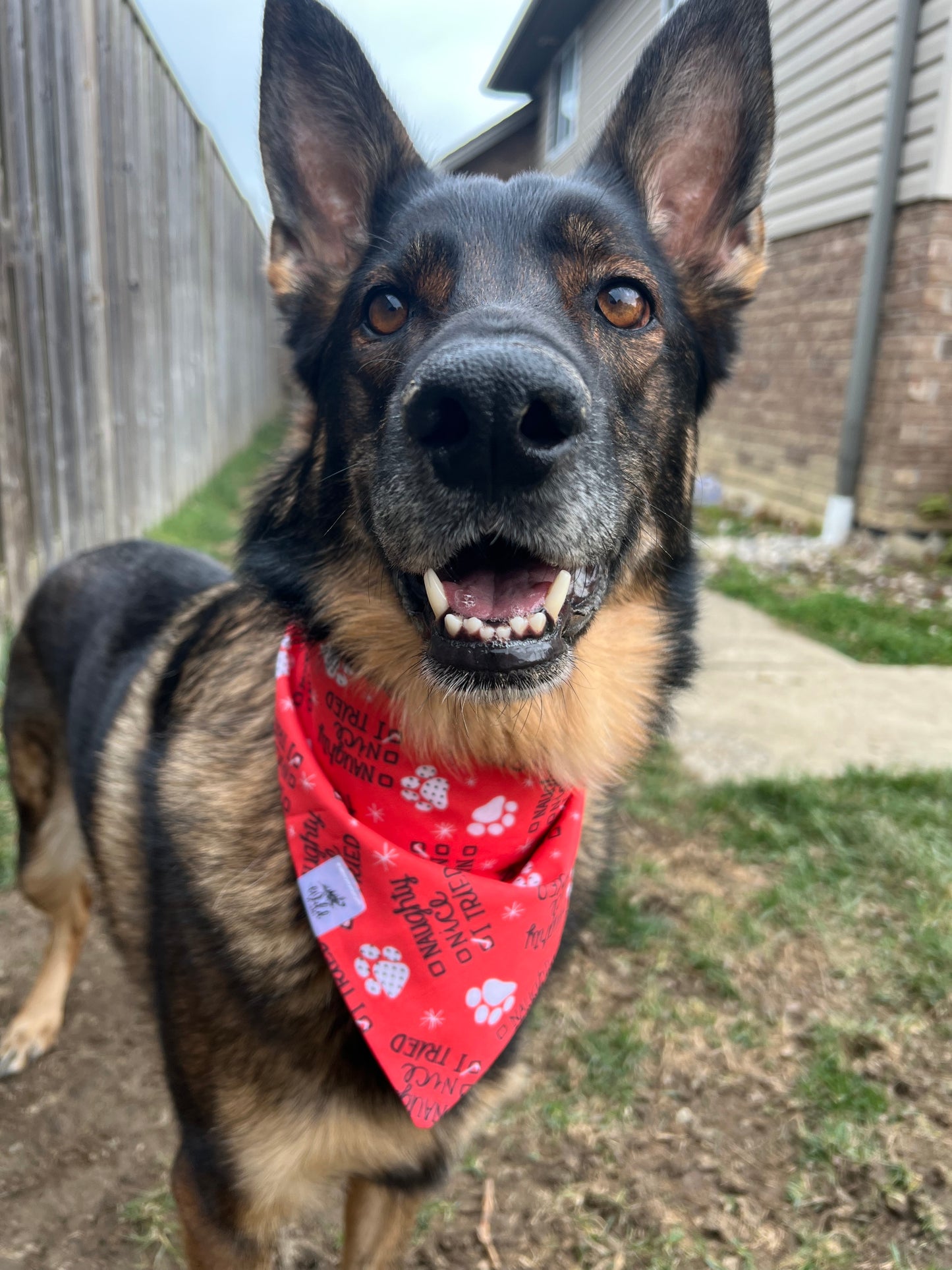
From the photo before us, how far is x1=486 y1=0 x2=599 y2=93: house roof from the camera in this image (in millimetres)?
15438

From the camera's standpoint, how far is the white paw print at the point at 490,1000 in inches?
73.5

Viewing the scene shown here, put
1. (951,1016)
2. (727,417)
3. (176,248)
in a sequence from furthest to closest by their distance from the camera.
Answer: (727,417) < (176,248) < (951,1016)

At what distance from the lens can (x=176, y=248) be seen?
320 inches

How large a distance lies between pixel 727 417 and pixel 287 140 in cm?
999

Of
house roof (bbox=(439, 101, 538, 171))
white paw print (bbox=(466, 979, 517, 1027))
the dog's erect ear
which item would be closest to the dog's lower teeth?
white paw print (bbox=(466, 979, 517, 1027))

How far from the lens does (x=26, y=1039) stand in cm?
271

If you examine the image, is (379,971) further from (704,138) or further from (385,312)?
(704,138)

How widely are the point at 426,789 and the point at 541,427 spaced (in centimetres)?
79

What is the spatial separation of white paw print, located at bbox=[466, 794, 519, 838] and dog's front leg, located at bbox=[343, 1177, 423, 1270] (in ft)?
2.79

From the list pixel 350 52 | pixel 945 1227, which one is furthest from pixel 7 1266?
pixel 350 52

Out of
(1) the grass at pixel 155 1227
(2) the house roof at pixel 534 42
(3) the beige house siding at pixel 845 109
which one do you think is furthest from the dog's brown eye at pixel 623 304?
(2) the house roof at pixel 534 42

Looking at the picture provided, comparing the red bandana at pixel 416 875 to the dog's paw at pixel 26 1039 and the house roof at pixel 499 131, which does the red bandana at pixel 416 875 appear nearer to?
the dog's paw at pixel 26 1039

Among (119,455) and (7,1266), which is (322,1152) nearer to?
(7,1266)

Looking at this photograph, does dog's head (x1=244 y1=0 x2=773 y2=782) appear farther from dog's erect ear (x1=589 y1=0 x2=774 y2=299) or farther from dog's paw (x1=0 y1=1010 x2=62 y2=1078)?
dog's paw (x1=0 y1=1010 x2=62 y2=1078)
